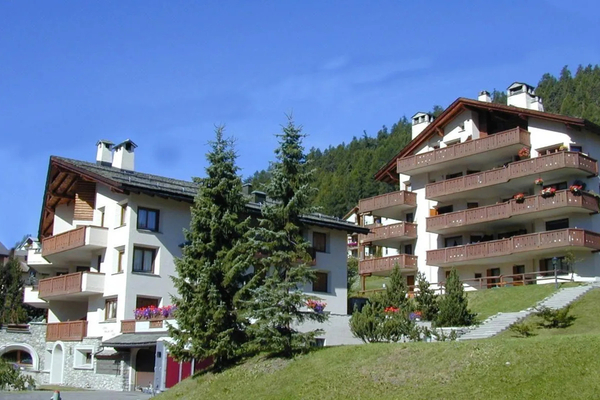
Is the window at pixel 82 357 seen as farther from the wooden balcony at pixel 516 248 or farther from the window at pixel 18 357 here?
the wooden balcony at pixel 516 248

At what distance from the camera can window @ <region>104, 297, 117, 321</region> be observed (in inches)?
1527

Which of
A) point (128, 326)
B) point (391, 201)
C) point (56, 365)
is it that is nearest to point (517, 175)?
point (391, 201)

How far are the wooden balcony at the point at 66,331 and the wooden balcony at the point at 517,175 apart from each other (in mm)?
23277

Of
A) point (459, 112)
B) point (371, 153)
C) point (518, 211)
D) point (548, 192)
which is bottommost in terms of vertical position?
point (518, 211)

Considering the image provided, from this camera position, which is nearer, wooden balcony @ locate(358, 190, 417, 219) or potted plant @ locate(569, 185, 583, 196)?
potted plant @ locate(569, 185, 583, 196)

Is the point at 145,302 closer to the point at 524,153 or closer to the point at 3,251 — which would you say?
the point at 524,153

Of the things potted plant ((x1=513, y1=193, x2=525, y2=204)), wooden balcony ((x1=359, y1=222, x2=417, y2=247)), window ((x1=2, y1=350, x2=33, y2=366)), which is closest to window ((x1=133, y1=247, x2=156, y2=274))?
wooden balcony ((x1=359, y1=222, x2=417, y2=247))

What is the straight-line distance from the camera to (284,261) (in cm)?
2386

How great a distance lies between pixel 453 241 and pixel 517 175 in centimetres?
744

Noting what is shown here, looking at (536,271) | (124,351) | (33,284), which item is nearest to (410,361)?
(124,351)

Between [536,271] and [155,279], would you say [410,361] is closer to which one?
[155,279]

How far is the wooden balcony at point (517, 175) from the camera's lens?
4269 centimetres

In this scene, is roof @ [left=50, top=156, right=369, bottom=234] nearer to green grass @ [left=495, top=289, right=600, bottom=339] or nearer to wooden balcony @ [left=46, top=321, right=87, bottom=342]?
wooden balcony @ [left=46, top=321, right=87, bottom=342]

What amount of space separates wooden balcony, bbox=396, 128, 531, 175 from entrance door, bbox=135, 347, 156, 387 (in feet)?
77.9
